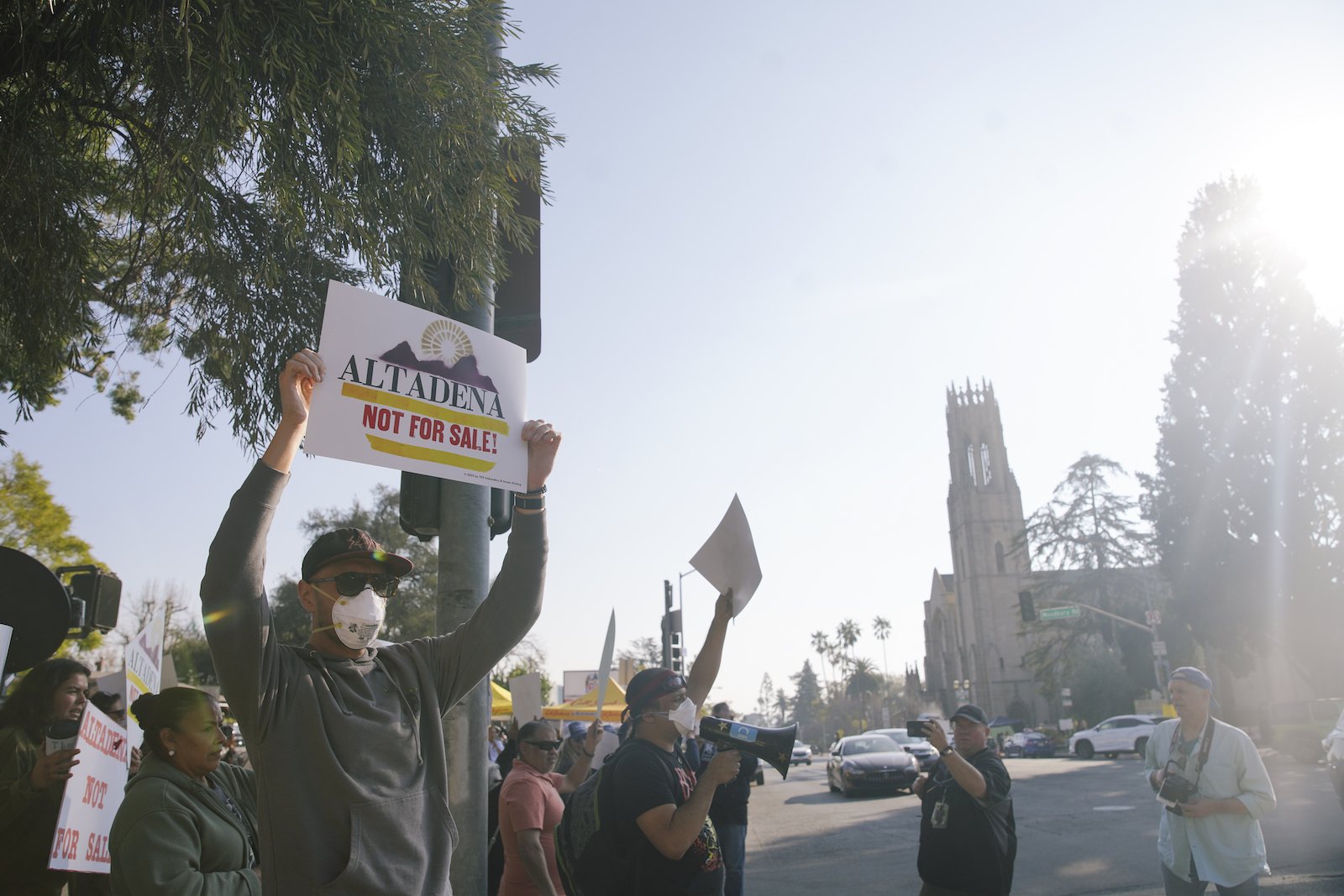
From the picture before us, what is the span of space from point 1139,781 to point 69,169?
20.9 m

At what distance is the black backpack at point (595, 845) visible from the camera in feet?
10.5

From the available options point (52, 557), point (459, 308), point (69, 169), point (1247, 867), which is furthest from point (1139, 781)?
point (52, 557)

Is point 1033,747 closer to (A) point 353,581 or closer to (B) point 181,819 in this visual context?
(B) point 181,819

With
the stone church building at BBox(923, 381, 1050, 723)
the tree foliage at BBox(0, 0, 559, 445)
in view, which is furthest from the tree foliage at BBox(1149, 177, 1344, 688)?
the stone church building at BBox(923, 381, 1050, 723)

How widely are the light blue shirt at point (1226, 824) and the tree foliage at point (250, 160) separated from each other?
4861mm

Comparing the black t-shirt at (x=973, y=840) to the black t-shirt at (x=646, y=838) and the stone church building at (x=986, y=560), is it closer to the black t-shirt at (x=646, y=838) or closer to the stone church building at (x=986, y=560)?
the black t-shirt at (x=646, y=838)

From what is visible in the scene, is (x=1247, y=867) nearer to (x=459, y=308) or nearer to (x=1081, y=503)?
(x=459, y=308)

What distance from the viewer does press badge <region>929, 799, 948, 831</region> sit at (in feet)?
15.5

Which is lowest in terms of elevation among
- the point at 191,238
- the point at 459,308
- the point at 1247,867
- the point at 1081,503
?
the point at 1247,867

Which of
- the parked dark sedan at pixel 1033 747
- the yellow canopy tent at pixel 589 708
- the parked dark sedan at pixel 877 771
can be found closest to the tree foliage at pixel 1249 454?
the parked dark sedan at pixel 1033 747

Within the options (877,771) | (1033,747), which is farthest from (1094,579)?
(877,771)

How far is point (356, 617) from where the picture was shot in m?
2.29

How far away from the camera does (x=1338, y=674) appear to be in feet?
103

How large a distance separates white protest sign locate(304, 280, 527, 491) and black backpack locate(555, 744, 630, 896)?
3.88 ft
